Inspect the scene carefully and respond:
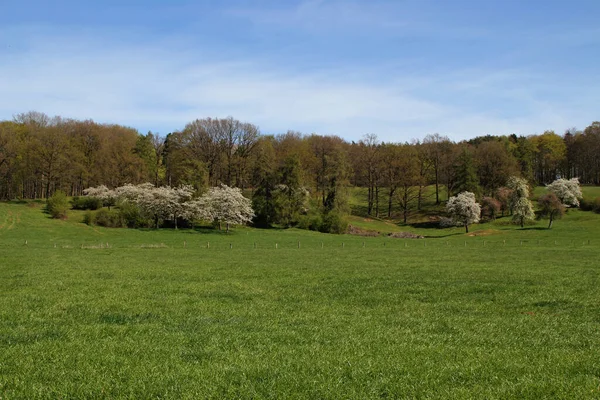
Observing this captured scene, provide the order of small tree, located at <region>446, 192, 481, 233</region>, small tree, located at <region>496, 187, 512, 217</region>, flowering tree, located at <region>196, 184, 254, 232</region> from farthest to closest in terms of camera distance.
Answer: small tree, located at <region>496, 187, 512, 217</region>, small tree, located at <region>446, 192, 481, 233</region>, flowering tree, located at <region>196, 184, 254, 232</region>

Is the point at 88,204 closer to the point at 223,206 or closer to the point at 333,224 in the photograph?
the point at 223,206

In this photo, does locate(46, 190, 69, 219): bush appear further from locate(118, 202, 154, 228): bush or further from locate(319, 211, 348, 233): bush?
locate(319, 211, 348, 233): bush

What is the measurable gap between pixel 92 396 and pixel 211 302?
913 cm

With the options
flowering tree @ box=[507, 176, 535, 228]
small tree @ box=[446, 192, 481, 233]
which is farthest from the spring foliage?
flowering tree @ box=[507, 176, 535, 228]

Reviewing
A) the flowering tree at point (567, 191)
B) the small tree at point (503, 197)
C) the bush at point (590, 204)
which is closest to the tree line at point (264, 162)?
the small tree at point (503, 197)

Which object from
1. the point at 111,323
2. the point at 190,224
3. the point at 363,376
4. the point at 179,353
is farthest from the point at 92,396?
the point at 190,224

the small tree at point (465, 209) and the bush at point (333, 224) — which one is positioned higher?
Result: the small tree at point (465, 209)

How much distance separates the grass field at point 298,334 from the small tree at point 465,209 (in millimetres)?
57850

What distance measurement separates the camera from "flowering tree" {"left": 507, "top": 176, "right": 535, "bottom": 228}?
259ft

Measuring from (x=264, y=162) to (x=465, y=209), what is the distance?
37.1 m

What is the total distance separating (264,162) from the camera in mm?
85500

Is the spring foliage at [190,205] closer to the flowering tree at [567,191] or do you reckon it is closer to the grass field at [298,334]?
the grass field at [298,334]

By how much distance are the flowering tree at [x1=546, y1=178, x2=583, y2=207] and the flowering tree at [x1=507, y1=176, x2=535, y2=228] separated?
1466 cm

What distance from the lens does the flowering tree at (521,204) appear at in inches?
3108
